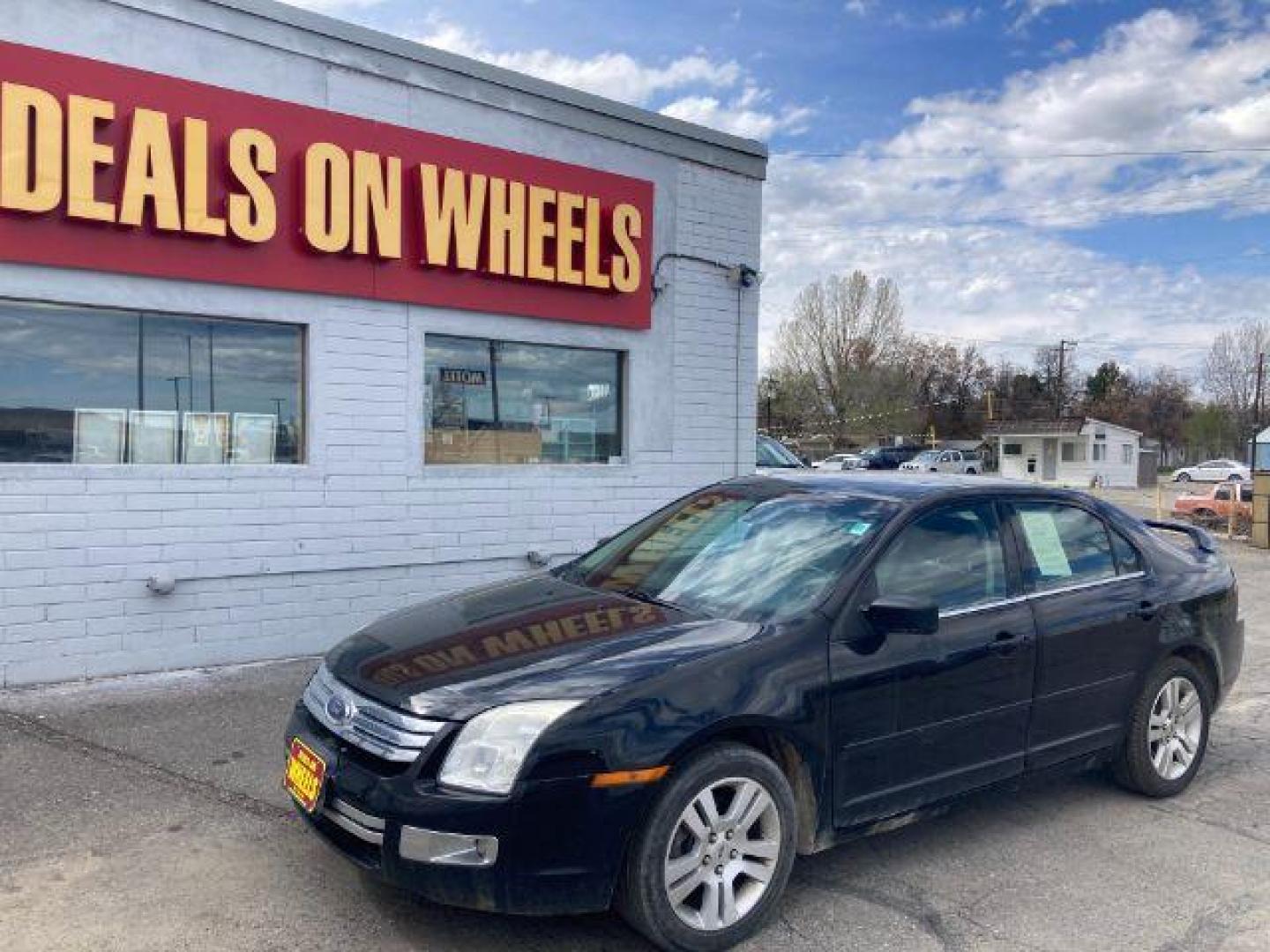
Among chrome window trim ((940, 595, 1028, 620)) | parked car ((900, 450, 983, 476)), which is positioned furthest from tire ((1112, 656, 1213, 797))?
parked car ((900, 450, 983, 476))

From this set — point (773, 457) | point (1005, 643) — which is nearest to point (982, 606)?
point (1005, 643)

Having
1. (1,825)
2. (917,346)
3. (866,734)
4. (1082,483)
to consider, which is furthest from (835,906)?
(917,346)

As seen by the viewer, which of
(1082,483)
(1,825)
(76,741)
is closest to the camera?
(1,825)

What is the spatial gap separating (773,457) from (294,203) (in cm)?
883

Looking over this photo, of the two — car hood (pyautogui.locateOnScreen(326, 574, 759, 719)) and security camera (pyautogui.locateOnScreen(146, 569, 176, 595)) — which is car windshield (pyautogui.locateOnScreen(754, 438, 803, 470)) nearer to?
security camera (pyautogui.locateOnScreen(146, 569, 176, 595))

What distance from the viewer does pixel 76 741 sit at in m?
5.22

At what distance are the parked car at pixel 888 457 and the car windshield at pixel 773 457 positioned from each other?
117 ft

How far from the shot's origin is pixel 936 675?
384 cm

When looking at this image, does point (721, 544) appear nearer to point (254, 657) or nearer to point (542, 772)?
point (542, 772)

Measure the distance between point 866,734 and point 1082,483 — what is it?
54458mm

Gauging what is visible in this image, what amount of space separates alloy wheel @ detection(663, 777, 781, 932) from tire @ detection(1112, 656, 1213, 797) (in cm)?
215

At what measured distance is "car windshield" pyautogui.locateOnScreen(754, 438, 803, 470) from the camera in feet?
47.4

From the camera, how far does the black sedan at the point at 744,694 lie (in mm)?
3059

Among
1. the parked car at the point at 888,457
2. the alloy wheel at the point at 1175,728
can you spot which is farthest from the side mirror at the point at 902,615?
the parked car at the point at 888,457
